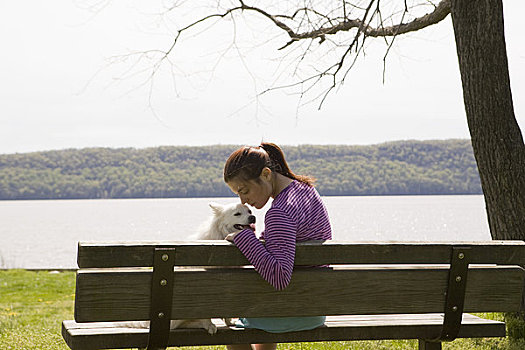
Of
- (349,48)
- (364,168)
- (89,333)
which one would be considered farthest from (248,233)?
(364,168)

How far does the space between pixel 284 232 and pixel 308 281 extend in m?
0.31

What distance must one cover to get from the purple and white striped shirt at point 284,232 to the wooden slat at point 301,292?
0.12 m

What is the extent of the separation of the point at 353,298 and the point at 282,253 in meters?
0.51

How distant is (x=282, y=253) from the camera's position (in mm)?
3283

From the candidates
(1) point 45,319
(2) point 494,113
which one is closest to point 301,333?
(2) point 494,113

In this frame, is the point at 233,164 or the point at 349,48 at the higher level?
the point at 349,48

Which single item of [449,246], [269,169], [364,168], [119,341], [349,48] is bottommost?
[364,168]

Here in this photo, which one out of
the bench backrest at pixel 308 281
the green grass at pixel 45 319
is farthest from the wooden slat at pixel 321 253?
the green grass at pixel 45 319

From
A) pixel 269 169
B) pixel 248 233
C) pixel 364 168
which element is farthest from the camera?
pixel 364 168

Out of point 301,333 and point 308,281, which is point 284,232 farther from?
point 301,333

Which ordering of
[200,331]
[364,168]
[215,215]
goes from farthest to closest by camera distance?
[364,168] < [215,215] < [200,331]

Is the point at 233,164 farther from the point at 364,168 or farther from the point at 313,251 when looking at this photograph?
the point at 364,168

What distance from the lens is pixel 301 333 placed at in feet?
12.0

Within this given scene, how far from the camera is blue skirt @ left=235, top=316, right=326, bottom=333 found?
3.59 m
